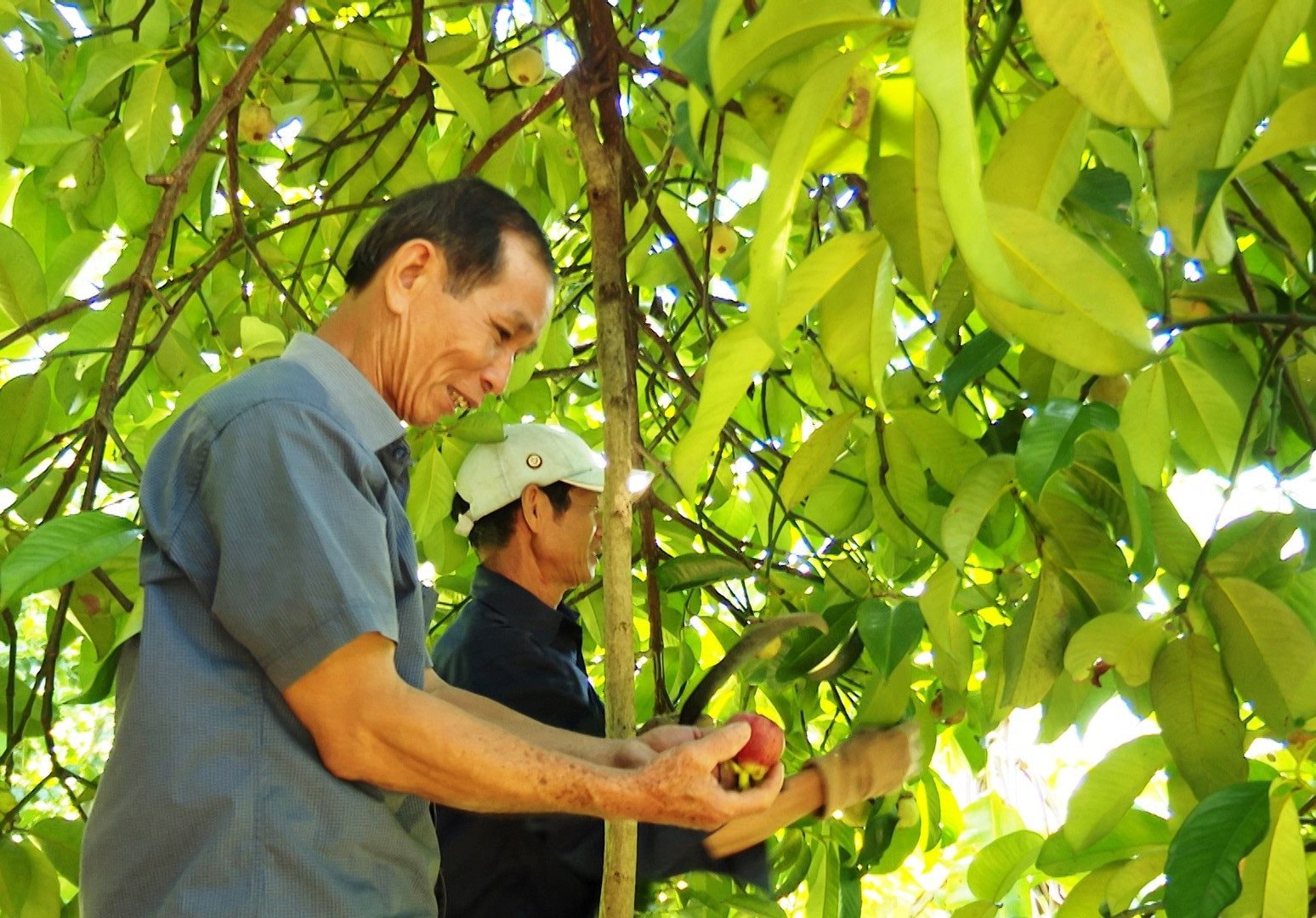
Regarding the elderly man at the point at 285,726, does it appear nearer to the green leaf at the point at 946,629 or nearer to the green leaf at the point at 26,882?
the green leaf at the point at 946,629

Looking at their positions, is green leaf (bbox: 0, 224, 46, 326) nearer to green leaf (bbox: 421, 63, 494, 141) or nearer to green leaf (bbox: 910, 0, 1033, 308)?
green leaf (bbox: 421, 63, 494, 141)

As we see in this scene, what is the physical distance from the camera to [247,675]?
1.22 metres

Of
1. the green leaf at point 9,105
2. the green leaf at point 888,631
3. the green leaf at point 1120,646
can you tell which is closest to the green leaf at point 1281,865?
the green leaf at point 1120,646

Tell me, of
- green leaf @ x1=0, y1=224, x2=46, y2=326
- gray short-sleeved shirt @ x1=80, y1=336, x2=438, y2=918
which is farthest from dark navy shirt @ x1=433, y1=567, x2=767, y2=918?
green leaf @ x1=0, y1=224, x2=46, y2=326

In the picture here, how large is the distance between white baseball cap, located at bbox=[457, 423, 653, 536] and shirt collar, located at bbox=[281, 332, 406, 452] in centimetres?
80

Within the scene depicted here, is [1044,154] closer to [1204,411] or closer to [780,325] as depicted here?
[780,325]

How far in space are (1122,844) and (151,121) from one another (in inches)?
54.9

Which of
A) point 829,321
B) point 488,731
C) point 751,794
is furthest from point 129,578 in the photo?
point 829,321

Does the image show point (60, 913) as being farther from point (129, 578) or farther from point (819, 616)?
point (819, 616)

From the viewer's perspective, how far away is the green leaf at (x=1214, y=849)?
1113mm

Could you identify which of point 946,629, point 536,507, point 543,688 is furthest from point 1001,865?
point 536,507

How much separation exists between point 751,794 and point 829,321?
54 cm

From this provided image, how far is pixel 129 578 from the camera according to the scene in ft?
5.57

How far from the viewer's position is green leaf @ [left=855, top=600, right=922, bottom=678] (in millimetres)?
1456
